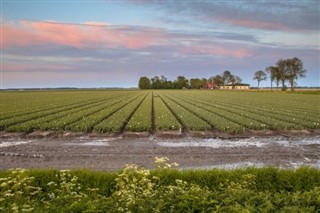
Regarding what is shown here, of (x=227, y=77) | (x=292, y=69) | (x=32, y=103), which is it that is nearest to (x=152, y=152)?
(x=32, y=103)

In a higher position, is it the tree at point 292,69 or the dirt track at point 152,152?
the tree at point 292,69

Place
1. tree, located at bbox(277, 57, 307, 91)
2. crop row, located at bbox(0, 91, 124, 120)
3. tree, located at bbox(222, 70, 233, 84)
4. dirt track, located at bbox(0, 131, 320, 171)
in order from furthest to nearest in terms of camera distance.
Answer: tree, located at bbox(222, 70, 233, 84)
tree, located at bbox(277, 57, 307, 91)
crop row, located at bbox(0, 91, 124, 120)
dirt track, located at bbox(0, 131, 320, 171)

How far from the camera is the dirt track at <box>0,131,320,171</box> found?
13508mm

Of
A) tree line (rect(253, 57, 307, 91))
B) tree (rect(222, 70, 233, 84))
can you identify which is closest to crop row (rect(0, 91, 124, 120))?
tree line (rect(253, 57, 307, 91))

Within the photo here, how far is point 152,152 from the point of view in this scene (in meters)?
15.5

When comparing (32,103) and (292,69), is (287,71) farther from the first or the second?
(32,103)

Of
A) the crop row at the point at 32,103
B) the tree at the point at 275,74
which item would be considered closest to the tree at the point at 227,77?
the tree at the point at 275,74

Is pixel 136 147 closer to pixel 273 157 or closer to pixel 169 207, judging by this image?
pixel 273 157

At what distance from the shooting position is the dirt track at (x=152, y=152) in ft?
44.3

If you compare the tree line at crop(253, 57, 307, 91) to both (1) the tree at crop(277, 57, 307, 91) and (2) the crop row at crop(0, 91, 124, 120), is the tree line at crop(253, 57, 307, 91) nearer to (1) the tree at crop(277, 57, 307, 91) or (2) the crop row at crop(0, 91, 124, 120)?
(1) the tree at crop(277, 57, 307, 91)

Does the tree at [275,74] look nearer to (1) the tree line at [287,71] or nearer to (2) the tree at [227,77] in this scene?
(1) the tree line at [287,71]

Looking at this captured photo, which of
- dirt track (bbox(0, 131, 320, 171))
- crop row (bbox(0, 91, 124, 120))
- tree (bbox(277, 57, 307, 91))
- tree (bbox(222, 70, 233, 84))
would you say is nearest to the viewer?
dirt track (bbox(0, 131, 320, 171))

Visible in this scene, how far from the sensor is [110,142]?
18109 millimetres

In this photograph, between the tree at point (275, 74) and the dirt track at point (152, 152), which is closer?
the dirt track at point (152, 152)
